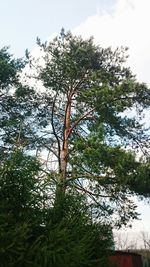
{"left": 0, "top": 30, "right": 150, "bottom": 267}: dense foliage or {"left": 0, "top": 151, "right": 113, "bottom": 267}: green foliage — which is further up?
{"left": 0, "top": 30, "right": 150, "bottom": 267}: dense foliage

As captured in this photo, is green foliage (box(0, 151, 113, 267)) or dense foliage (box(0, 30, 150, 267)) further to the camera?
dense foliage (box(0, 30, 150, 267))

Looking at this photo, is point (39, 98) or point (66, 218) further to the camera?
point (39, 98)

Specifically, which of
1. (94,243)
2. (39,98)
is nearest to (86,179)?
(39,98)

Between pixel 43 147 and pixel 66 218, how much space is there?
1324cm

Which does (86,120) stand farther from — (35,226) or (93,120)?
(35,226)

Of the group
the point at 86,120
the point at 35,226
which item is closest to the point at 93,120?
the point at 86,120

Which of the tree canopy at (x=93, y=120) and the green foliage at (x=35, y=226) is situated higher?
the tree canopy at (x=93, y=120)

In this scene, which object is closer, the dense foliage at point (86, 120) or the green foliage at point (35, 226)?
the green foliage at point (35, 226)

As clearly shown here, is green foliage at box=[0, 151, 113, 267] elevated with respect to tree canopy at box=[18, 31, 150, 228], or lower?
lower

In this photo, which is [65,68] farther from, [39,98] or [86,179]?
A: [86,179]

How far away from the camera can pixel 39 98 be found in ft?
82.9

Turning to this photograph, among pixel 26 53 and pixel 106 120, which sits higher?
pixel 26 53

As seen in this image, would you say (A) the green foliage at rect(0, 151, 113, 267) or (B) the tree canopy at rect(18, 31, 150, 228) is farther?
(B) the tree canopy at rect(18, 31, 150, 228)

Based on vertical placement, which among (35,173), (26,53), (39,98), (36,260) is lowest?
(36,260)
